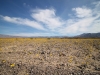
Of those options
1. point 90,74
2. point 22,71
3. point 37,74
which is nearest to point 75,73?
point 90,74

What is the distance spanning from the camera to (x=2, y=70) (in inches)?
182

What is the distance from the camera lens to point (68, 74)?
4262 mm

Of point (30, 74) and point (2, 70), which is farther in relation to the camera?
point (2, 70)

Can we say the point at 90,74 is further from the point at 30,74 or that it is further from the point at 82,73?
the point at 30,74

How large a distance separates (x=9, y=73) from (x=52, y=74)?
2423mm

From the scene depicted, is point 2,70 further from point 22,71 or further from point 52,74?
point 52,74

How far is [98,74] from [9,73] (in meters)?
4.93

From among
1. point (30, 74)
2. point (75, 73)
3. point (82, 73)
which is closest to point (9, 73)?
point (30, 74)

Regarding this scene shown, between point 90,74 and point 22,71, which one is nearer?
point 90,74

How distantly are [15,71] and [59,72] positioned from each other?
256cm

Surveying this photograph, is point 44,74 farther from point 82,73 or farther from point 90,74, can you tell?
point 90,74

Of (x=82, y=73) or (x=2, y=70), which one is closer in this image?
(x=82, y=73)

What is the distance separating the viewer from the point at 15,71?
14.8ft

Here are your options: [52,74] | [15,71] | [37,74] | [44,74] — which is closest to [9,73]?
[15,71]
